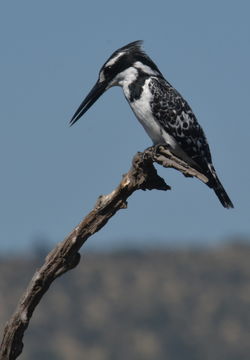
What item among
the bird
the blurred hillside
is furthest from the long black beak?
the blurred hillside

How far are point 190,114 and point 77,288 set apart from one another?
241 feet

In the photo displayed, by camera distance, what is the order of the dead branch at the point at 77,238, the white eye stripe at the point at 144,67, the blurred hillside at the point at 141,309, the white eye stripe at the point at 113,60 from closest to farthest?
the dead branch at the point at 77,238
the white eye stripe at the point at 113,60
the white eye stripe at the point at 144,67
the blurred hillside at the point at 141,309

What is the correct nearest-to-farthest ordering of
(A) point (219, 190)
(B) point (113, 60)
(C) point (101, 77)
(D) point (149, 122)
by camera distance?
1. (A) point (219, 190)
2. (D) point (149, 122)
3. (B) point (113, 60)
4. (C) point (101, 77)

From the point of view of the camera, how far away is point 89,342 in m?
82.3

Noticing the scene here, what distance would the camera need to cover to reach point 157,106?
16.1 metres

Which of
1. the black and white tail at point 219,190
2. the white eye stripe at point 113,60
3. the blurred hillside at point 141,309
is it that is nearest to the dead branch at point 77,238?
the black and white tail at point 219,190

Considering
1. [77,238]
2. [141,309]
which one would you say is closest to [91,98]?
[77,238]

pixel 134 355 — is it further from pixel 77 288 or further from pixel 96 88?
pixel 96 88

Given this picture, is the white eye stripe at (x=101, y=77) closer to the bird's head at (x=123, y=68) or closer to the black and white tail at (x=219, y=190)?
the bird's head at (x=123, y=68)

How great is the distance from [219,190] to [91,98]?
2.04 meters

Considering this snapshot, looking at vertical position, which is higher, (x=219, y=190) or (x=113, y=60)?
(x=113, y=60)

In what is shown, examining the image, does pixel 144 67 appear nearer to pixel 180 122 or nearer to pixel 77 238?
pixel 180 122

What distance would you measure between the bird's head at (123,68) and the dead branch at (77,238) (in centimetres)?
264

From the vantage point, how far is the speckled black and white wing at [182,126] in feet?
52.7
